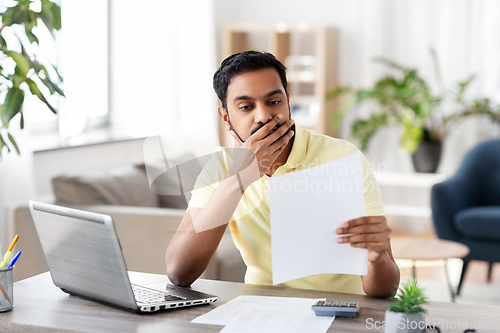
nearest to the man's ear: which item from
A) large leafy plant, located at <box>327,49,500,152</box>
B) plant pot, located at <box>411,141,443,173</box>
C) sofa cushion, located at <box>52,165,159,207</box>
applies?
sofa cushion, located at <box>52,165,159,207</box>

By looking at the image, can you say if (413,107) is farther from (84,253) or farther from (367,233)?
(84,253)

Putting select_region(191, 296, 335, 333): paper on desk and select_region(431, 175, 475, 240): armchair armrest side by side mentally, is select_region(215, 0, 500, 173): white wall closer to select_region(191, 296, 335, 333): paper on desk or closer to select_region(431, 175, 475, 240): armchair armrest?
select_region(431, 175, 475, 240): armchair armrest

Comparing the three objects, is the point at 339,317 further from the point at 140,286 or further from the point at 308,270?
the point at 140,286

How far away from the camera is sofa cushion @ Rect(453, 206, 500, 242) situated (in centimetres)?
321

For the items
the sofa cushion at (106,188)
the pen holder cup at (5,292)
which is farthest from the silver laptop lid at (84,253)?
the sofa cushion at (106,188)

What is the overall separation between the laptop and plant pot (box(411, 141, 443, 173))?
12.2 feet

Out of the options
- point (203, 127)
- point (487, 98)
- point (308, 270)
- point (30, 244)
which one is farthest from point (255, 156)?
point (487, 98)

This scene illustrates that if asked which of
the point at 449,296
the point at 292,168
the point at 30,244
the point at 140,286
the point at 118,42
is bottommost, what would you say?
the point at 449,296

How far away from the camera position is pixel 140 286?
4.27 ft

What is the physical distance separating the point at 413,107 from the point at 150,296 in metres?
3.72

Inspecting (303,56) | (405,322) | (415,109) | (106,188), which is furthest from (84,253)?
(303,56)

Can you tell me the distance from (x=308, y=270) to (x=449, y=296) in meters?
2.29

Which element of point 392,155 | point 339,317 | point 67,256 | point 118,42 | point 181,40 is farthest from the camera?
point 392,155

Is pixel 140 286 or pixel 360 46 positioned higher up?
pixel 360 46
